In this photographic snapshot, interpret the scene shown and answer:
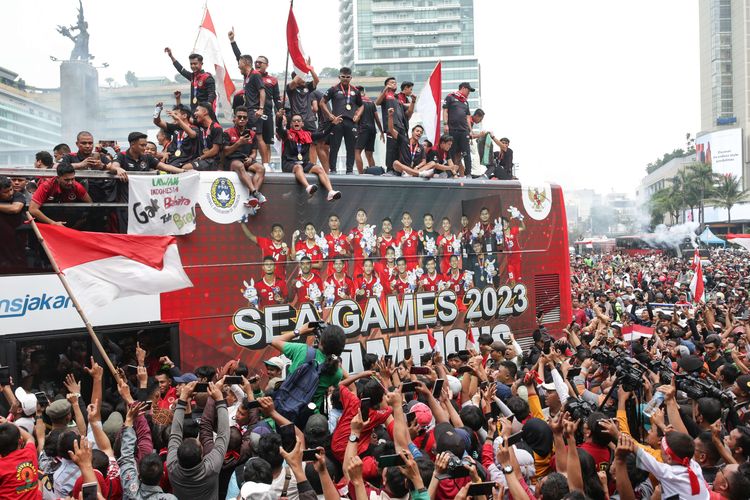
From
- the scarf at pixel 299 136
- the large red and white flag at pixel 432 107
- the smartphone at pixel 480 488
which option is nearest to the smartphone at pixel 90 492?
the smartphone at pixel 480 488

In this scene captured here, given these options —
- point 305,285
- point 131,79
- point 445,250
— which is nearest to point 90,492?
point 305,285

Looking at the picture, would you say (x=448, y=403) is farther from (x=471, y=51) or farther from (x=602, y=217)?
(x=602, y=217)

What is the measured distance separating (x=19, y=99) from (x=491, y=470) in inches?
1485

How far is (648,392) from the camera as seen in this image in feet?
21.0

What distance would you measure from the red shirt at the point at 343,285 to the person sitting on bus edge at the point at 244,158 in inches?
55.8

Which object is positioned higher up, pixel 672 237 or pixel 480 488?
pixel 672 237

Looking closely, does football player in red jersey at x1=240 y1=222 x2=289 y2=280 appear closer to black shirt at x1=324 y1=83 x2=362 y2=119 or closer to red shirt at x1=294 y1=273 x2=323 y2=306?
red shirt at x1=294 y1=273 x2=323 y2=306

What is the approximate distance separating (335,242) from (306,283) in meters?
0.74

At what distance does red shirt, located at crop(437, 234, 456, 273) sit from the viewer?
10.9 m

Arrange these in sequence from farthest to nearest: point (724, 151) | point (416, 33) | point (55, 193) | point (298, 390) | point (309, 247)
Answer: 1. point (416, 33)
2. point (724, 151)
3. point (309, 247)
4. point (55, 193)
5. point (298, 390)

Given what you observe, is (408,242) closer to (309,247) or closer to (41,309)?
(309,247)

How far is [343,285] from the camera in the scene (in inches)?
386

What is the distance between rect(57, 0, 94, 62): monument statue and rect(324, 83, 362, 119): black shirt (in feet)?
62.3

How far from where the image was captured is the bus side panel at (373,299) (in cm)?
858
